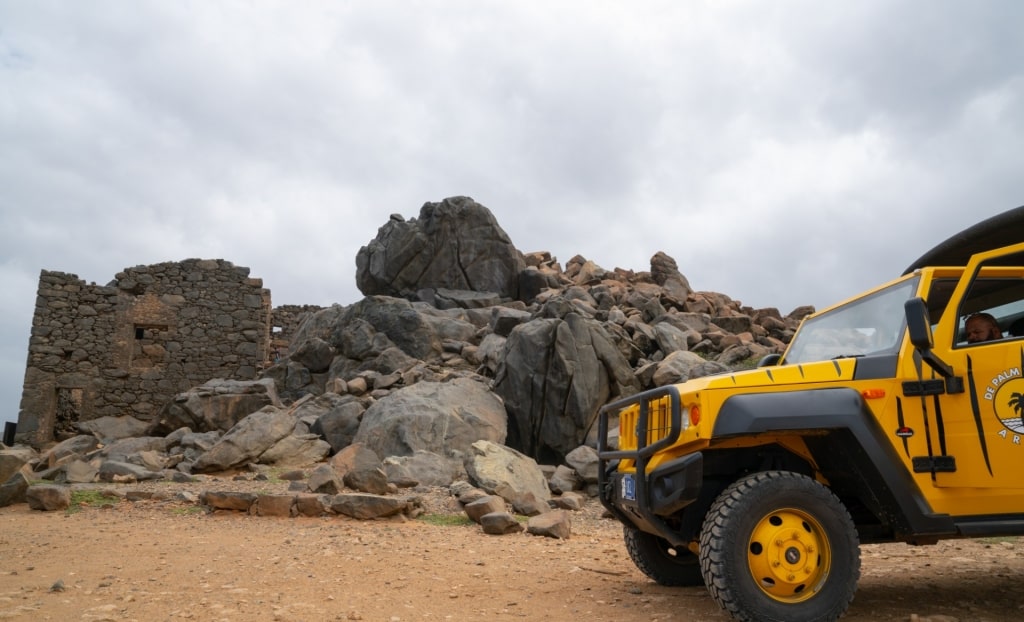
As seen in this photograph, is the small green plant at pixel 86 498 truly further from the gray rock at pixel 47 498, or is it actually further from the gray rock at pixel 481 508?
the gray rock at pixel 481 508

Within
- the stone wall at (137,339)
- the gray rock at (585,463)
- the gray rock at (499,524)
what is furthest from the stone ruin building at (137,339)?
the gray rock at (499,524)

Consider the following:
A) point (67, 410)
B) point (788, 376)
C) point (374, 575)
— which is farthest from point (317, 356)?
point (788, 376)

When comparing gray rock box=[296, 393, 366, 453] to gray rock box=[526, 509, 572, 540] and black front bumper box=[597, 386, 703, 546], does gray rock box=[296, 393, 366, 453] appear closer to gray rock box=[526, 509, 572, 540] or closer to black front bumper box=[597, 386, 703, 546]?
gray rock box=[526, 509, 572, 540]

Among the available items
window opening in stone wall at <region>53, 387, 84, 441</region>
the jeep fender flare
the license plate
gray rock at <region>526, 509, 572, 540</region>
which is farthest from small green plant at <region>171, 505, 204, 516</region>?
window opening in stone wall at <region>53, 387, 84, 441</region>

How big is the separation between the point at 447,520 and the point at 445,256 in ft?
62.6

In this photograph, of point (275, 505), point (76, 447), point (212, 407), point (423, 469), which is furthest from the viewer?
point (212, 407)

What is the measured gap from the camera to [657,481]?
429cm

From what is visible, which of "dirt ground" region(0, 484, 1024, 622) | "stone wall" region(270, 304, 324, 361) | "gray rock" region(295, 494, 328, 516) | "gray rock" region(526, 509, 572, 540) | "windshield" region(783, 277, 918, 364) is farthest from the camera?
"stone wall" region(270, 304, 324, 361)

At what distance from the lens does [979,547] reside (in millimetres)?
7242

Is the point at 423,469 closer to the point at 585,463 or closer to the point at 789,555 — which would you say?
the point at 585,463

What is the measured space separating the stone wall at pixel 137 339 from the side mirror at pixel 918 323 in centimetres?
1976

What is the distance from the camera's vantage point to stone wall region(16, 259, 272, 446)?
2019cm

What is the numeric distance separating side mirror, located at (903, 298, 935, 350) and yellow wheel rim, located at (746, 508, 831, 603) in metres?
1.21

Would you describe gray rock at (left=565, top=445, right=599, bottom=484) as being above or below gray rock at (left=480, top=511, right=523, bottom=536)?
above
